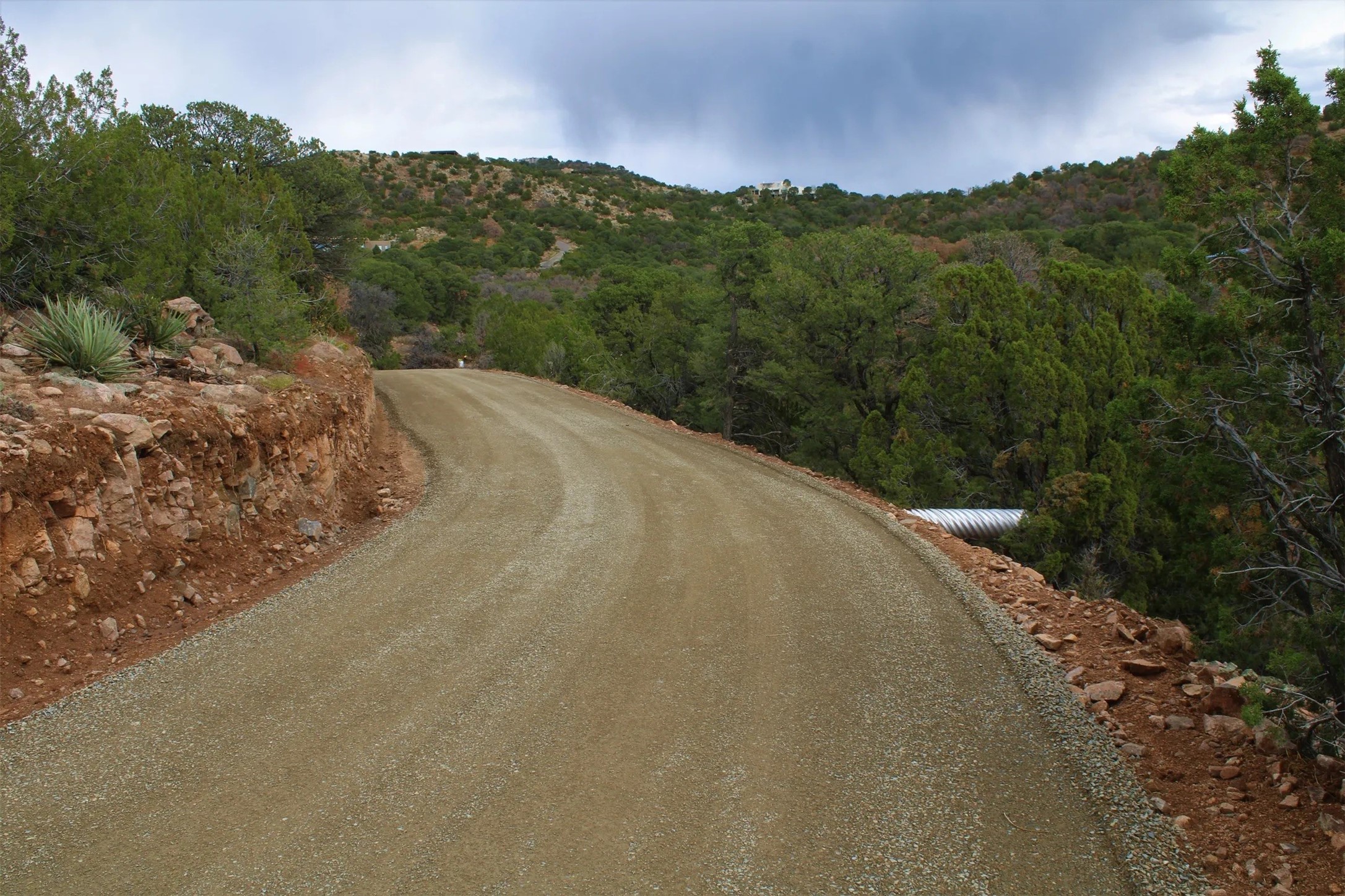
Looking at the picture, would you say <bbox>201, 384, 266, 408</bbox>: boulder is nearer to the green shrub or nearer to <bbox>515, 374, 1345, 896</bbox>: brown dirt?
<bbox>515, 374, 1345, 896</bbox>: brown dirt

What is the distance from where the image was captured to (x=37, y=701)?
5.86 m

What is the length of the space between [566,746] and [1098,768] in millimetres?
3249

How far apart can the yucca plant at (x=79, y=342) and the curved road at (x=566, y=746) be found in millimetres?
3299

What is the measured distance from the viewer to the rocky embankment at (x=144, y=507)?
21.2 ft

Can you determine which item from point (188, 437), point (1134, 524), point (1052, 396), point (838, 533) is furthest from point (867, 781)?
point (1052, 396)

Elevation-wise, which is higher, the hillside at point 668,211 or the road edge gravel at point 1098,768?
the hillside at point 668,211

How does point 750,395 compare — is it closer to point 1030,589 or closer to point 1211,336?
point 1030,589

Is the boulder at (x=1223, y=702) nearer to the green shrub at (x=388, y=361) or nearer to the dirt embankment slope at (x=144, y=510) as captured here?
the dirt embankment slope at (x=144, y=510)

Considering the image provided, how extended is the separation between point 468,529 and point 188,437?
3.11 meters

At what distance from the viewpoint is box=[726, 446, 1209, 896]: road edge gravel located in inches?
166

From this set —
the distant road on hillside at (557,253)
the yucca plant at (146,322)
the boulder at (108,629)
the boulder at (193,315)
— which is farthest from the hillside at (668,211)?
the boulder at (108,629)

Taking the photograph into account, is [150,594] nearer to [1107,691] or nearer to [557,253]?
Answer: [1107,691]

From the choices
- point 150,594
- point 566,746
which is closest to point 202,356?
point 150,594

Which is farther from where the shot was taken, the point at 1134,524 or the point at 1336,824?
the point at 1134,524
